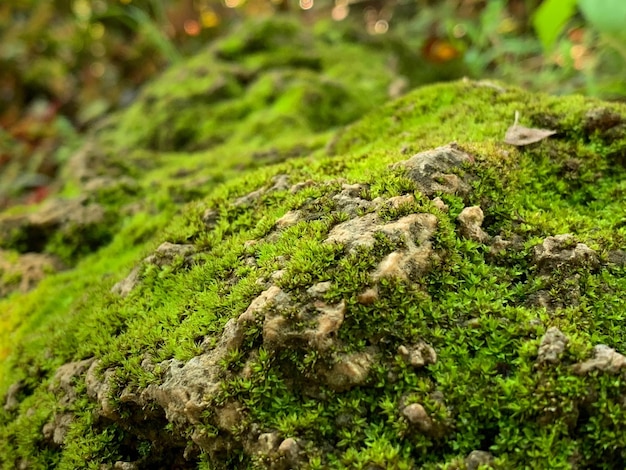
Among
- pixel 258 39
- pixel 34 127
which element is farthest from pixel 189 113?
pixel 34 127

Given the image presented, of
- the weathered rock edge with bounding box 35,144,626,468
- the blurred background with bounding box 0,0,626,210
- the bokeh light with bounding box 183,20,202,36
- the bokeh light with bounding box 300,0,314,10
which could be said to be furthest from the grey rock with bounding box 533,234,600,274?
the bokeh light with bounding box 300,0,314,10

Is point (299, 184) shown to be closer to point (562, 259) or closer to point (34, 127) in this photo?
point (562, 259)

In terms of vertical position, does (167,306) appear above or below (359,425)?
above

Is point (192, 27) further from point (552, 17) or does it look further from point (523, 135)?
point (523, 135)

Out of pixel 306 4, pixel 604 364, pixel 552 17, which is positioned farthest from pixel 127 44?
pixel 604 364

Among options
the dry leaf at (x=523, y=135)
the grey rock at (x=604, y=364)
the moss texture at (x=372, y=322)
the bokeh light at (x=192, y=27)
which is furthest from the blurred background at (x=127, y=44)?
the grey rock at (x=604, y=364)

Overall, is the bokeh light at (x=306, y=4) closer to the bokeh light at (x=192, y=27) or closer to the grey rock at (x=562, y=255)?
the bokeh light at (x=192, y=27)
